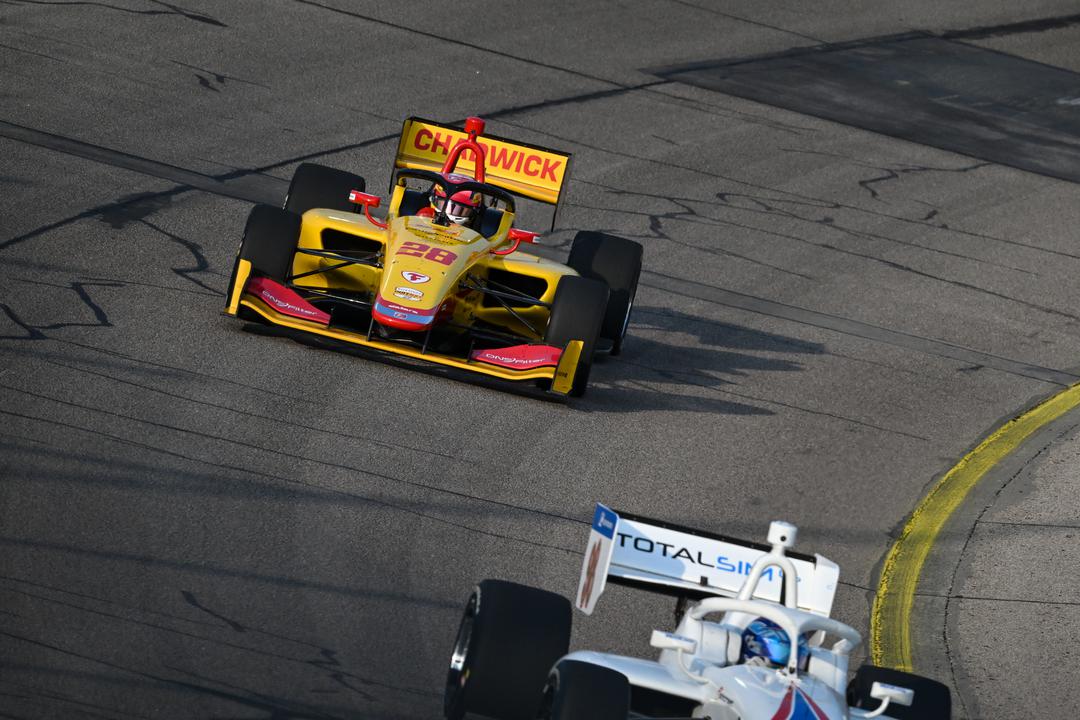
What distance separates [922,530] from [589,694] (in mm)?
5104

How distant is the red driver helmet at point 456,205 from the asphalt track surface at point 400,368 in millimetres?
1585

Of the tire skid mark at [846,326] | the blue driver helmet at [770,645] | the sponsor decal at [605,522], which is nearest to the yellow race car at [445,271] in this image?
the tire skid mark at [846,326]

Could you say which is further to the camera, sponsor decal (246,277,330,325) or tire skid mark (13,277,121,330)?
sponsor decal (246,277,330,325)

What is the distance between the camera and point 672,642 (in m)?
6.66

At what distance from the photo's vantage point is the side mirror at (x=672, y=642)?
21.8ft

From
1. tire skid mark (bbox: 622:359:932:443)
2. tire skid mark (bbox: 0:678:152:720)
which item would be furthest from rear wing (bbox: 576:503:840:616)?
tire skid mark (bbox: 622:359:932:443)

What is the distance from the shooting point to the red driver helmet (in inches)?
499

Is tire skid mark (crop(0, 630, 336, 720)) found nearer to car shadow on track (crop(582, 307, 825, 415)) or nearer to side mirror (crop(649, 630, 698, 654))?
side mirror (crop(649, 630, 698, 654))

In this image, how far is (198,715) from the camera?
6.83m

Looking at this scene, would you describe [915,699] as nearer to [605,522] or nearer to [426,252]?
[605,522]

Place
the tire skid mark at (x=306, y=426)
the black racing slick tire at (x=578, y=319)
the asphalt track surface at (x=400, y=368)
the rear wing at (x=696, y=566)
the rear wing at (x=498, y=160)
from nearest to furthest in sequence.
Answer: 1. the rear wing at (x=696, y=566)
2. the asphalt track surface at (x=400, y=368)
3. the tire skid mark at (x=306, y=426)
4. the black racing slick tire at (x=578, y=319)
5. the rear wing at (x=498, y=160)

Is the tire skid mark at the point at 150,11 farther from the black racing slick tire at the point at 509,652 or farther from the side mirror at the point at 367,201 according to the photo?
the black racing slick tire at the point at 509,652

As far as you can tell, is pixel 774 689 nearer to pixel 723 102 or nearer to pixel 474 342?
pixel 474 342

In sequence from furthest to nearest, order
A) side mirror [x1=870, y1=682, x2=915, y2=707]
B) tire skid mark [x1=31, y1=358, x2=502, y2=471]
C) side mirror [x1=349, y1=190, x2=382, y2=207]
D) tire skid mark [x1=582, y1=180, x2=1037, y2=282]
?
tire skid mark [x1=582, y1=180, x2=1037, y2=282] < side mirror [x1=349, y1=190, x2=382, y2=207] < tire skid mark [x1=31, y1=358, x2=502, y2=471] < side mirror [x1=870, y1=682, x2=915, y2=707]
